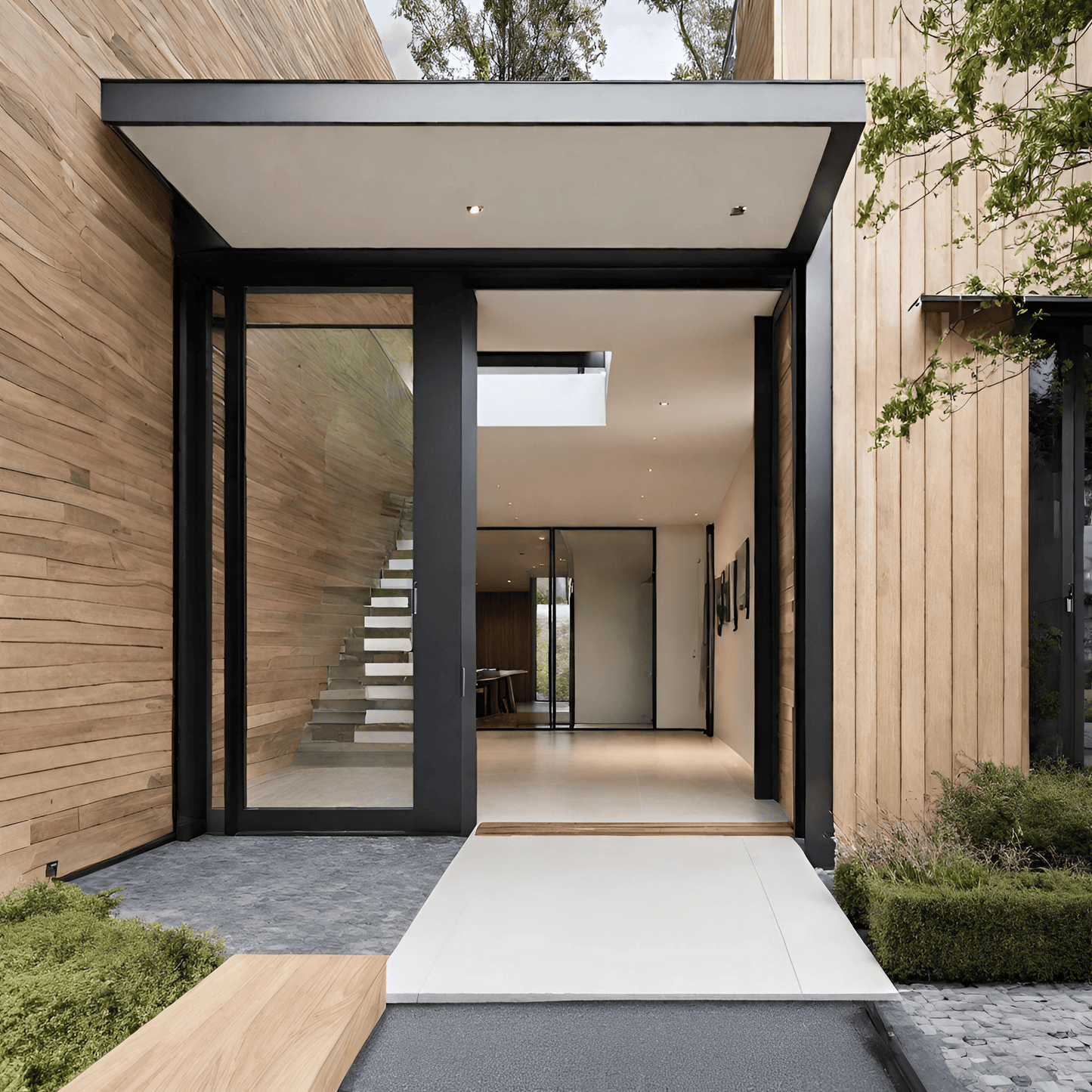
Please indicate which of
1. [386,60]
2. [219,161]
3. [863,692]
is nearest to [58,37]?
[219,161]

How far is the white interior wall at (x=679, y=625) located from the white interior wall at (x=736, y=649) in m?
0.78

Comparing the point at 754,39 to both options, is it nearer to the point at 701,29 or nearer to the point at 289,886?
the point at 701,29

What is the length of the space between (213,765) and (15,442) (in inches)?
80.5

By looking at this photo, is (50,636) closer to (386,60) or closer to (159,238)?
(159,238)

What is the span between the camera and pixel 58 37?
3750 millimetres

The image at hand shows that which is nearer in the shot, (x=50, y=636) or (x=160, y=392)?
(x=50, y=636)

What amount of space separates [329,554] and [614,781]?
2.95 meters

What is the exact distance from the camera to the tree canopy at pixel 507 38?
37.1 ft

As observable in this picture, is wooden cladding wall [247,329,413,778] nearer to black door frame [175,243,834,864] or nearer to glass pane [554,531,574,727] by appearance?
black door frame [175,243,834,864]

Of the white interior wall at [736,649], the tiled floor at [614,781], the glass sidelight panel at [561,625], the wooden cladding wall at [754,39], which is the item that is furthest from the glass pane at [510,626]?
the wooden cladding wall at [754,39]

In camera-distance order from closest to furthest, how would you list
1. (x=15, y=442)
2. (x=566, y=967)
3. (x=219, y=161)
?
(x=566, y=967) < (x=15, y=442) < (x=219, y=161)

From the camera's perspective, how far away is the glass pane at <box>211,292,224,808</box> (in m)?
4.82

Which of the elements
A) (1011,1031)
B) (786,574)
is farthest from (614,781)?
(1011,1031)

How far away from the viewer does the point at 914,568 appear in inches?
182
